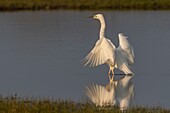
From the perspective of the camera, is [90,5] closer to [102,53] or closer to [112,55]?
[102,53]

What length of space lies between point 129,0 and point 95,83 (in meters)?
20.5

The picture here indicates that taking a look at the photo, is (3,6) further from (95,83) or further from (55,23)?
(95,83)

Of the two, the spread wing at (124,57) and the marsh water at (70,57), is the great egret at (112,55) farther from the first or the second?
the marsh water at (70,57)

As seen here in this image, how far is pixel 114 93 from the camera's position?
986 cm

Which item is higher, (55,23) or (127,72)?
(55,23)

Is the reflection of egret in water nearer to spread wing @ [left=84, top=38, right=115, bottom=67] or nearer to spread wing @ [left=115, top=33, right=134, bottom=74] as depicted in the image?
spread wing @ [left=115, top=33, right=134, bottom=74]

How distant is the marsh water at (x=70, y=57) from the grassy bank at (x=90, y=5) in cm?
553

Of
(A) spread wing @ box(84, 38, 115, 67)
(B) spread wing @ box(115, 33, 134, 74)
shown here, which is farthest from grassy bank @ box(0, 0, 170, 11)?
(A) spread wing @ box(84, 38, 115, 67)

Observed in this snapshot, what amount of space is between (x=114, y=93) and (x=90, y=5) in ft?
66.4

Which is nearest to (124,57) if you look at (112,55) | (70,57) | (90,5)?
(112,55)

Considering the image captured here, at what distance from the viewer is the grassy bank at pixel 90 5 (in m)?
29.0

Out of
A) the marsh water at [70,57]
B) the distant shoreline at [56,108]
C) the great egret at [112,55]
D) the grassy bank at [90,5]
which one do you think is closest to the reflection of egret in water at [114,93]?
the marsh water at [70,57]

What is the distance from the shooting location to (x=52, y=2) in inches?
1227

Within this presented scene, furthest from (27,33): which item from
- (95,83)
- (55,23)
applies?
(95,83)
